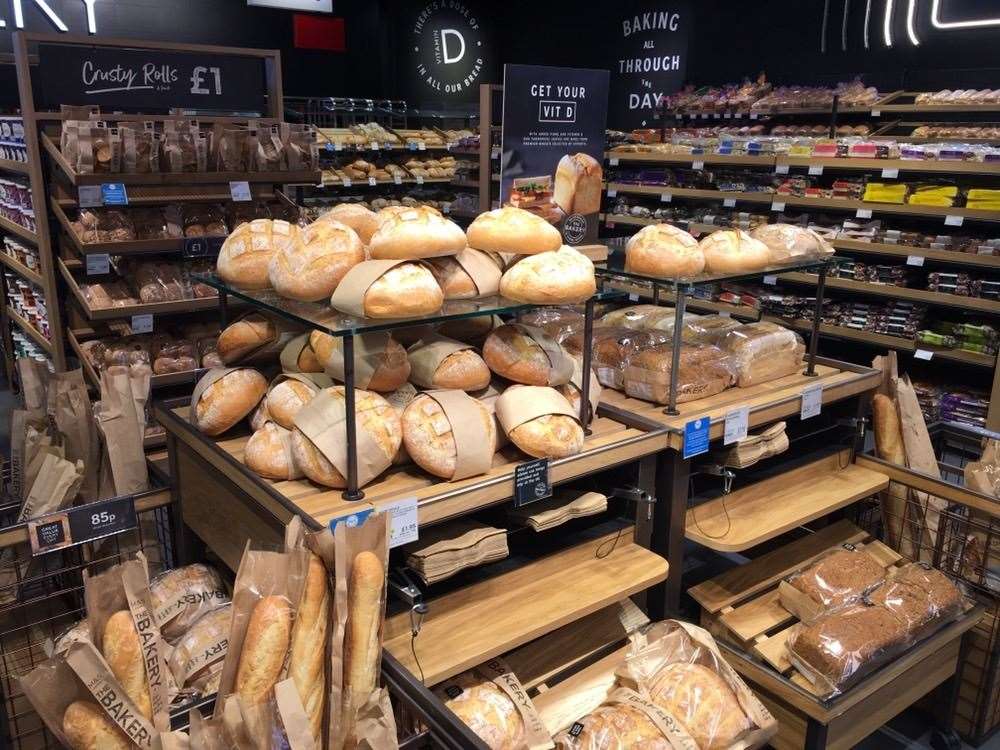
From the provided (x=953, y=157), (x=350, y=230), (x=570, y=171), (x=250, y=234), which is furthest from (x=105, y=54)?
(x=953, y=157)

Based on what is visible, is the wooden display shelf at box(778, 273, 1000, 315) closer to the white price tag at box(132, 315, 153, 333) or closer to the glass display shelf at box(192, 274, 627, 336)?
the glass display shelf at box(192, 274, 627, 336)

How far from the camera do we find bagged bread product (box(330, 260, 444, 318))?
1.47 m

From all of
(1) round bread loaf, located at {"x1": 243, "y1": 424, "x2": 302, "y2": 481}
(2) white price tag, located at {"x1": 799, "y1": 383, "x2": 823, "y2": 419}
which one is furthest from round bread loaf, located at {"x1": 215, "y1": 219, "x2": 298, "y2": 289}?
(2) white price tag, located at {"x1": 799, "y1": 383, "x2": 823, "y2": 419}

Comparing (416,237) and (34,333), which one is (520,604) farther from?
(34,333)

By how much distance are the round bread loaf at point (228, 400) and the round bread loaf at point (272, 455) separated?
0.15m

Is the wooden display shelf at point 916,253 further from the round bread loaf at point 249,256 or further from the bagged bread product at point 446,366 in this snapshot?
the round bread loaf at point 249,256

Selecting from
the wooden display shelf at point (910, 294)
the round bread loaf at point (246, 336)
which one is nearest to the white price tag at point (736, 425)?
the round bread loaf at point (246, 336)

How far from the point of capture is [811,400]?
225 cm

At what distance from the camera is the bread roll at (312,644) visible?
124cm

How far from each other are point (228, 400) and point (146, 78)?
8.78 ft

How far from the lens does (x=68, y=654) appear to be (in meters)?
1.22

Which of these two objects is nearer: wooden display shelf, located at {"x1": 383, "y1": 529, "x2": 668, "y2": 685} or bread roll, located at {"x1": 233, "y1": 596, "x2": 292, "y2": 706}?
bread roll, located at {"x1": 233, "y1": 596, "x2": 292, "y2": 706}

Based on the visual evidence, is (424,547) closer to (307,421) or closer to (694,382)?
(307,421)

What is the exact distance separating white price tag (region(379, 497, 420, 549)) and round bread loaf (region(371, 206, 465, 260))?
1.52ft
